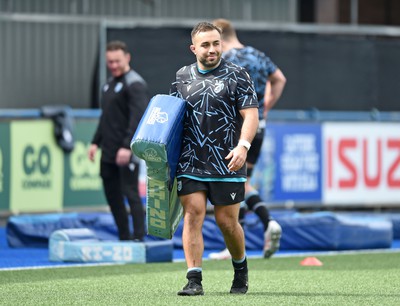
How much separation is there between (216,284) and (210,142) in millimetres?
1411

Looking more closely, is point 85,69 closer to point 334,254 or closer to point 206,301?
point 334,254

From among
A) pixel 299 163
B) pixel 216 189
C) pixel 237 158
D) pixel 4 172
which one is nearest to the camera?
pixel 237 158

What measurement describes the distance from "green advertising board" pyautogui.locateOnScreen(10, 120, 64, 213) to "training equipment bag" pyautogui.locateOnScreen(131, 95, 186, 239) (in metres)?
6.41

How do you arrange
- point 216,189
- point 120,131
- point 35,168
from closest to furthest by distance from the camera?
point 216,189 < point 120,131 < point 35,168

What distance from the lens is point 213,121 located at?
8.12 m

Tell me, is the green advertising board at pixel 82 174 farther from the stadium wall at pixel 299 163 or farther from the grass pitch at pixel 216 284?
the grass pitch at pixel 216 284

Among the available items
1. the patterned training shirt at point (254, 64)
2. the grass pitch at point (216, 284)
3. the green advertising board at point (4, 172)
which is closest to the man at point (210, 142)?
the grass pitch at point (216, 284)

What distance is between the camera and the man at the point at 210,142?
26.5 feet

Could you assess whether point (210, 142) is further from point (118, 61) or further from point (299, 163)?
point (299, 163)

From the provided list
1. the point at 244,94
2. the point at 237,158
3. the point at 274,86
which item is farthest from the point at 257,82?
the point at 237,158

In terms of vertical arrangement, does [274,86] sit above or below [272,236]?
above

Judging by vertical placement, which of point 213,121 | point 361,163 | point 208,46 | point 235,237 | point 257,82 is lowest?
point 361,163

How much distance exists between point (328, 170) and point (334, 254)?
3.79 m

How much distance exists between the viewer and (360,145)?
16.5m
